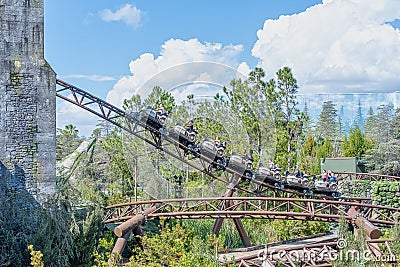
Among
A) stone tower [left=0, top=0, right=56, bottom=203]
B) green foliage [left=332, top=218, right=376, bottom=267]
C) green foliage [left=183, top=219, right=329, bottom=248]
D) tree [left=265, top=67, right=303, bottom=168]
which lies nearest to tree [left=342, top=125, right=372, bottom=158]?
tree [left=265, top=67, right=303, bottom=168]

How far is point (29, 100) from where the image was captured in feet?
33.8

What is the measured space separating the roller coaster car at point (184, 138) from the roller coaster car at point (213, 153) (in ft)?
0.75

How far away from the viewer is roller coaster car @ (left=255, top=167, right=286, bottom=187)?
12798mm

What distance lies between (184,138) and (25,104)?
4.18 metres

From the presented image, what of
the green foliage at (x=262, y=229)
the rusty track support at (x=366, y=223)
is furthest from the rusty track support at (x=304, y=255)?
the green foliage at (x=262, y=229)

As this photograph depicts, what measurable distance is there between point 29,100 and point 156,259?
4.91 metres

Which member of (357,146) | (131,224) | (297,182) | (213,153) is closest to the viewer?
(131,224)

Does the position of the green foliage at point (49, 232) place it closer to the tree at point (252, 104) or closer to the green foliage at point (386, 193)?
the tree at point (252, 104)

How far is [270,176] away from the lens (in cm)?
1291

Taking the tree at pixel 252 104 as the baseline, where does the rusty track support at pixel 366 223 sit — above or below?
below

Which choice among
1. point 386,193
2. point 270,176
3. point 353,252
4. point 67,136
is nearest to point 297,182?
point 270,176

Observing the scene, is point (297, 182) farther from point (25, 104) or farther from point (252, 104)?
point (25, 104)

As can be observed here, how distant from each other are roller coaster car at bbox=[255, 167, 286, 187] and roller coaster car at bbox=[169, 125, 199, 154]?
1960mm

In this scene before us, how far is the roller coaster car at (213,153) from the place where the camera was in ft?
41.0
